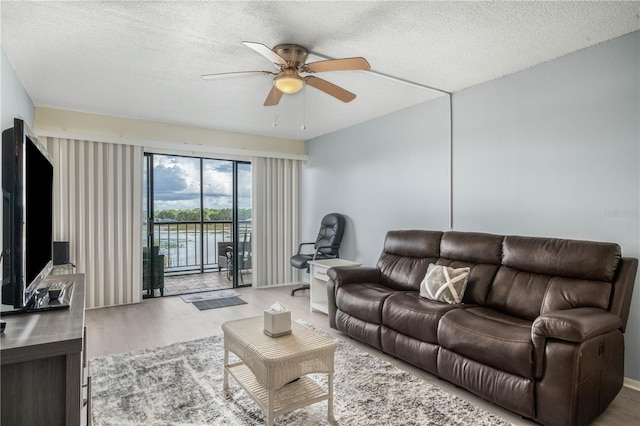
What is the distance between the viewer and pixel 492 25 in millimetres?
2352

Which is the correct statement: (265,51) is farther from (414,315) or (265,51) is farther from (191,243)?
(191,243)

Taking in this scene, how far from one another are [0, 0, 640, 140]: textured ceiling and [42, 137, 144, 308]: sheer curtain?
0.77 meters

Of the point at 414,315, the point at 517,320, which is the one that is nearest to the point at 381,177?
the point at 414,315

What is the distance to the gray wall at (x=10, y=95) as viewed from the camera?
8.68 feet

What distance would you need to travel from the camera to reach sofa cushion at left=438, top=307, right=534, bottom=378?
2061 mm

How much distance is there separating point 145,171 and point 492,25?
4.48 m

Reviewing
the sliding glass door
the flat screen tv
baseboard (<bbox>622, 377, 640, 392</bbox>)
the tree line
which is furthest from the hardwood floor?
the tree line

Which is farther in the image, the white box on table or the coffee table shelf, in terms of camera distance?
the white box on table

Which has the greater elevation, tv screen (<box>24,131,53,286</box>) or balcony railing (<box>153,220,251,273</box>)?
tv screen (<box>24,131,53,286</box>)

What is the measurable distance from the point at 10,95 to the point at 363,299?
11.2 ft

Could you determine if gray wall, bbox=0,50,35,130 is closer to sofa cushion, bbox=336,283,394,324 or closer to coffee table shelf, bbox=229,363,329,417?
coffee table shelf, bbox=229,363,329,417

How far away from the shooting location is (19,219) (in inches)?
58.2

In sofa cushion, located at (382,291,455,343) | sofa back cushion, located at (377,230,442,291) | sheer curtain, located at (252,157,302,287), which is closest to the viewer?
sofa cushion, located at (382,291,455,343)

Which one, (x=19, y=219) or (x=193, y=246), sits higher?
(x=19, y=219)
